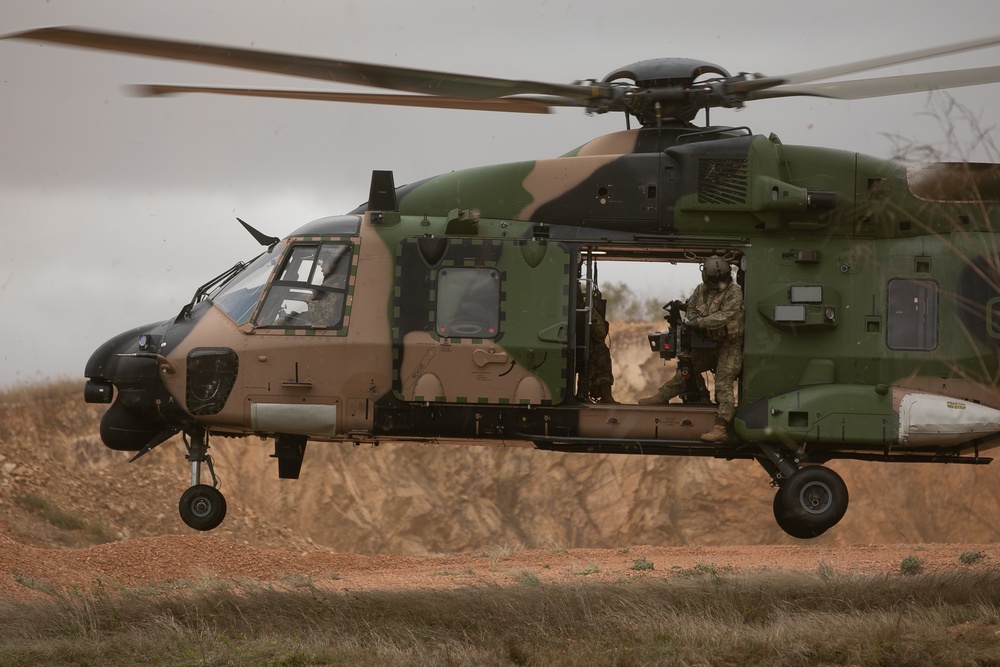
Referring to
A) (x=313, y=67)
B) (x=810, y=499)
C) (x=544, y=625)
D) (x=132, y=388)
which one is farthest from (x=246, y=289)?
(x=810, y=499)

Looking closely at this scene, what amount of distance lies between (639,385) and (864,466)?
4.92m

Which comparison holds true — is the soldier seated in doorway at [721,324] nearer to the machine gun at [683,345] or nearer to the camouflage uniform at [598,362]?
the machine gun at [683,345]

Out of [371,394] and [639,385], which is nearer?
[371,394]

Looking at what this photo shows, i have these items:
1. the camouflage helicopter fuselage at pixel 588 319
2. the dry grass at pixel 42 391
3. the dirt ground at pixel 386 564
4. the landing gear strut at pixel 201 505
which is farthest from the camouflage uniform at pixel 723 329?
the dry grass at pixel 42 391

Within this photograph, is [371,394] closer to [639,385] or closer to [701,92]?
[701,92]

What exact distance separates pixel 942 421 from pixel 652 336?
2629 millimetres

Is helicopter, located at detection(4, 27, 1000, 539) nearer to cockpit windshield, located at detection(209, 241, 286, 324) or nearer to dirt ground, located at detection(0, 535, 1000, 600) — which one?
cockpit windshield, located at detection(209, 241, 286, 324)

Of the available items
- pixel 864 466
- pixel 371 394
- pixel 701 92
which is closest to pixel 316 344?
pixel 371 394

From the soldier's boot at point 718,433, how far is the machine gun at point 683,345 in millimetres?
471

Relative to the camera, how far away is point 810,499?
10297 millimetres

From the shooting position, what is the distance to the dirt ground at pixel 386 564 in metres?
13.0

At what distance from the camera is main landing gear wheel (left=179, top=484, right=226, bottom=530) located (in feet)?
35.0

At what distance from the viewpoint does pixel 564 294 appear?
33.8ft

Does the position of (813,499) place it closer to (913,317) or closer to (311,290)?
(913,317)
